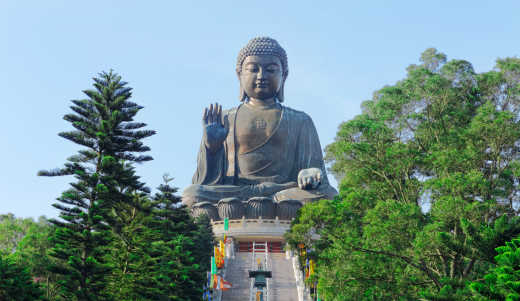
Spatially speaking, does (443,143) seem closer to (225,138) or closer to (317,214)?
(317,214)

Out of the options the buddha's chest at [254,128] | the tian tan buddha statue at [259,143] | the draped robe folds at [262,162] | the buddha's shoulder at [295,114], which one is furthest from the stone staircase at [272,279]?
the buddha's shoulder at [295,114]

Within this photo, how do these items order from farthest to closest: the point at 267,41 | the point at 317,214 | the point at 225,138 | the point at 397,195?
the point at 267,41
the point at 225,138
the point at 317,214
the point at 397,195

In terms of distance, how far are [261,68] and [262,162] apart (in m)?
4.71

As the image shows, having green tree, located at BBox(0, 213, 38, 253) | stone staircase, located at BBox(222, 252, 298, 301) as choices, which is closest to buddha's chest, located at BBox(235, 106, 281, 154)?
stone staircase, located at BBox(222, 252, 298, 301)

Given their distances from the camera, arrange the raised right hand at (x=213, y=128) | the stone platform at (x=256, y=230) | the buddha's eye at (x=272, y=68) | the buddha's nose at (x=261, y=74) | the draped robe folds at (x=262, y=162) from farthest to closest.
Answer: the buddha's eye at (x=272, y=68) < the buddha's nose at (x=261, y=74) < the draped robe folds at (x=262, y=162) < the raised right hand at (x=213, y=128) < the stone platform at (x=256, y=230)

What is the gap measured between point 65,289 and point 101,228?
1488 mm

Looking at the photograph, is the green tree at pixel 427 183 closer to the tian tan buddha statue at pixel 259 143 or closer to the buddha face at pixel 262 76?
the tian tan buddha statue at pixel 259 143

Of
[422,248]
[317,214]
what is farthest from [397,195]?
[317,214]

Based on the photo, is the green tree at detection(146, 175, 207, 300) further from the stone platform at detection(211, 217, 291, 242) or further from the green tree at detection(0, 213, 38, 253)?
the green tree at detection(0, 213, 38, 253)

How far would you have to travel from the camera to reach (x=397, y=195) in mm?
14484

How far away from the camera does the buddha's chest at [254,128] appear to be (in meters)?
32.2

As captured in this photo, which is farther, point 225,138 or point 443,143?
point 225,138

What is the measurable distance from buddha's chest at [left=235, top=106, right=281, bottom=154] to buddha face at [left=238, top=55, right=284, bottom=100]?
3.27 feet

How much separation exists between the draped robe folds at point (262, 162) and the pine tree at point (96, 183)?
49.3 ft
